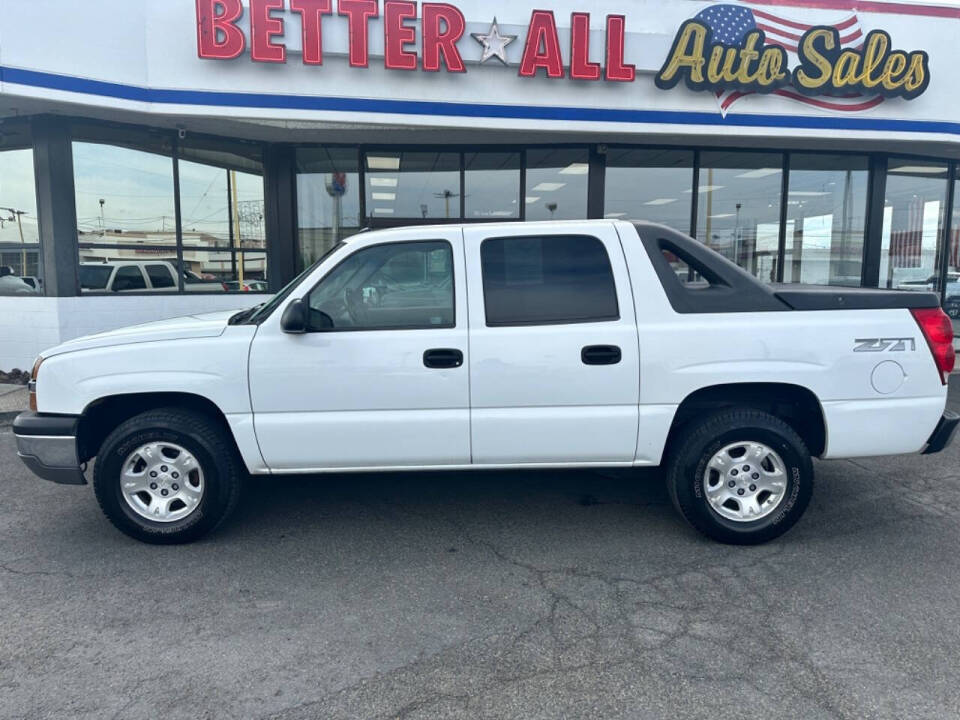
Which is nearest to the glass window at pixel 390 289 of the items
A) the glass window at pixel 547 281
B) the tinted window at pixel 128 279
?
the glass window at pixel 547 281

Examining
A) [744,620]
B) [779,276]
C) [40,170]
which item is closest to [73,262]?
[40,170]

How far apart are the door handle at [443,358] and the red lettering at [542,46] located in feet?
21.0

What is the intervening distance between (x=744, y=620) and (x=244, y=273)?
30.4ft

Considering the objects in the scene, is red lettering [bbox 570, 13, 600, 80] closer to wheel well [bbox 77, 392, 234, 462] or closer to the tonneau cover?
the tonneau cover

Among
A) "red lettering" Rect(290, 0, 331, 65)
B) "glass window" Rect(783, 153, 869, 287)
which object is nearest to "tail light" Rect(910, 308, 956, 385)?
"red lettering" Rect(290, 0, 331, 65)

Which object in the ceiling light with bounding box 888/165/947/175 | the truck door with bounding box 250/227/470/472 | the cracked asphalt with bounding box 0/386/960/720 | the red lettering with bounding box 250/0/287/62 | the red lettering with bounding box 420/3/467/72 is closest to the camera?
the cracked asphalt with bounding box 0/386/960/720

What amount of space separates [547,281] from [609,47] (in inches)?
251

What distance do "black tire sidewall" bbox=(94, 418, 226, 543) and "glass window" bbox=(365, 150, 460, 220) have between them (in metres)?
7.48

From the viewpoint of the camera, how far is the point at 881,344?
3990 millimetres

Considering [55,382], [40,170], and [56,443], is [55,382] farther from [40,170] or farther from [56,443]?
[40,170]

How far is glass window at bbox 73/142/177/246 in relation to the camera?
9.28 m

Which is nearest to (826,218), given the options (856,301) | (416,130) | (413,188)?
(413,188)

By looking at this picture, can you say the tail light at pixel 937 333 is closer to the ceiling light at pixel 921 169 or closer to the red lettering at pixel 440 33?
the red lettering at pixel 440 33

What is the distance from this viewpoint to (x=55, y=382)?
3.99 m
